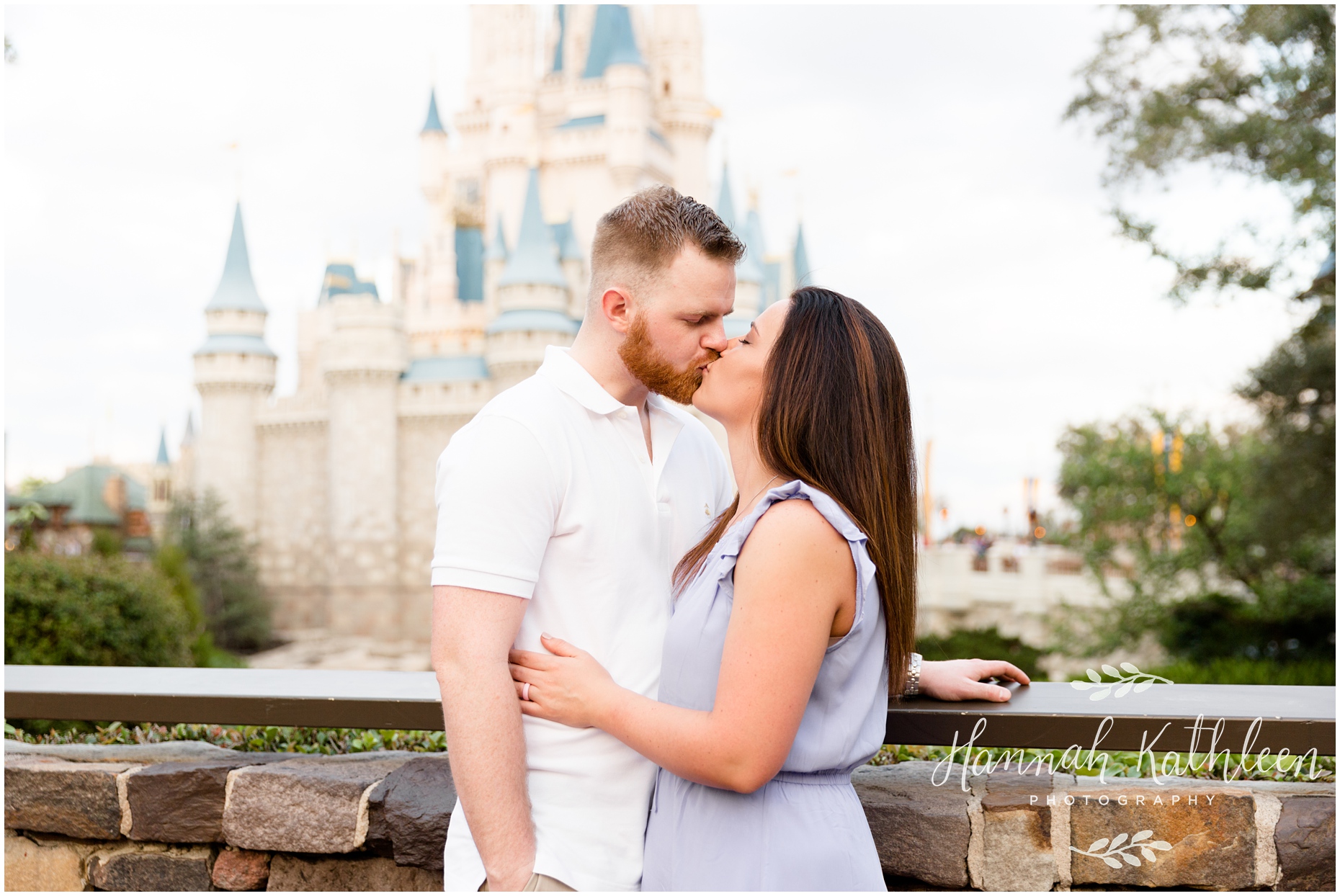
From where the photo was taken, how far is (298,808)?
86.3 inches

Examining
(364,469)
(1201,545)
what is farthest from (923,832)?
(364,469)

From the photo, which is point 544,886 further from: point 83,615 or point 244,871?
point 83,615

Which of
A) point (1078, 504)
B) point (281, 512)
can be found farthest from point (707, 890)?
point (281, 512)

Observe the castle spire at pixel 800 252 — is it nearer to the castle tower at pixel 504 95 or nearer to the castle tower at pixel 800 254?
the castle tower at pixel 800 254

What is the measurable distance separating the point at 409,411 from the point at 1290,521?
24785 mm

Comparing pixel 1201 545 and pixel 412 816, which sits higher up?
pixel 412 816

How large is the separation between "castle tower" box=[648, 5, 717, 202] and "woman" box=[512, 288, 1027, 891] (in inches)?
1503

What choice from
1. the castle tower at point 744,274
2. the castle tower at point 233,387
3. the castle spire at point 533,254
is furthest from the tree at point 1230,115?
the castle tower at point 233,387

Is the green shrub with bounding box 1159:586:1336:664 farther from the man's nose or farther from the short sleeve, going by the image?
the short sleeve

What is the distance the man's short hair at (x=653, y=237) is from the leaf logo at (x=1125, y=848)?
4.38 ft

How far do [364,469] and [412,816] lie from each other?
2922cm

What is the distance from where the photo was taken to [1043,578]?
75.0ft

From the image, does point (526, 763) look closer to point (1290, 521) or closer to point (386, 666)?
point (1290, 521)

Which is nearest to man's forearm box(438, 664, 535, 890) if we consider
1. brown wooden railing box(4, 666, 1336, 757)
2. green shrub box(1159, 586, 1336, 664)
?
brown wooden railing box(4, 666, 1336, 757)
